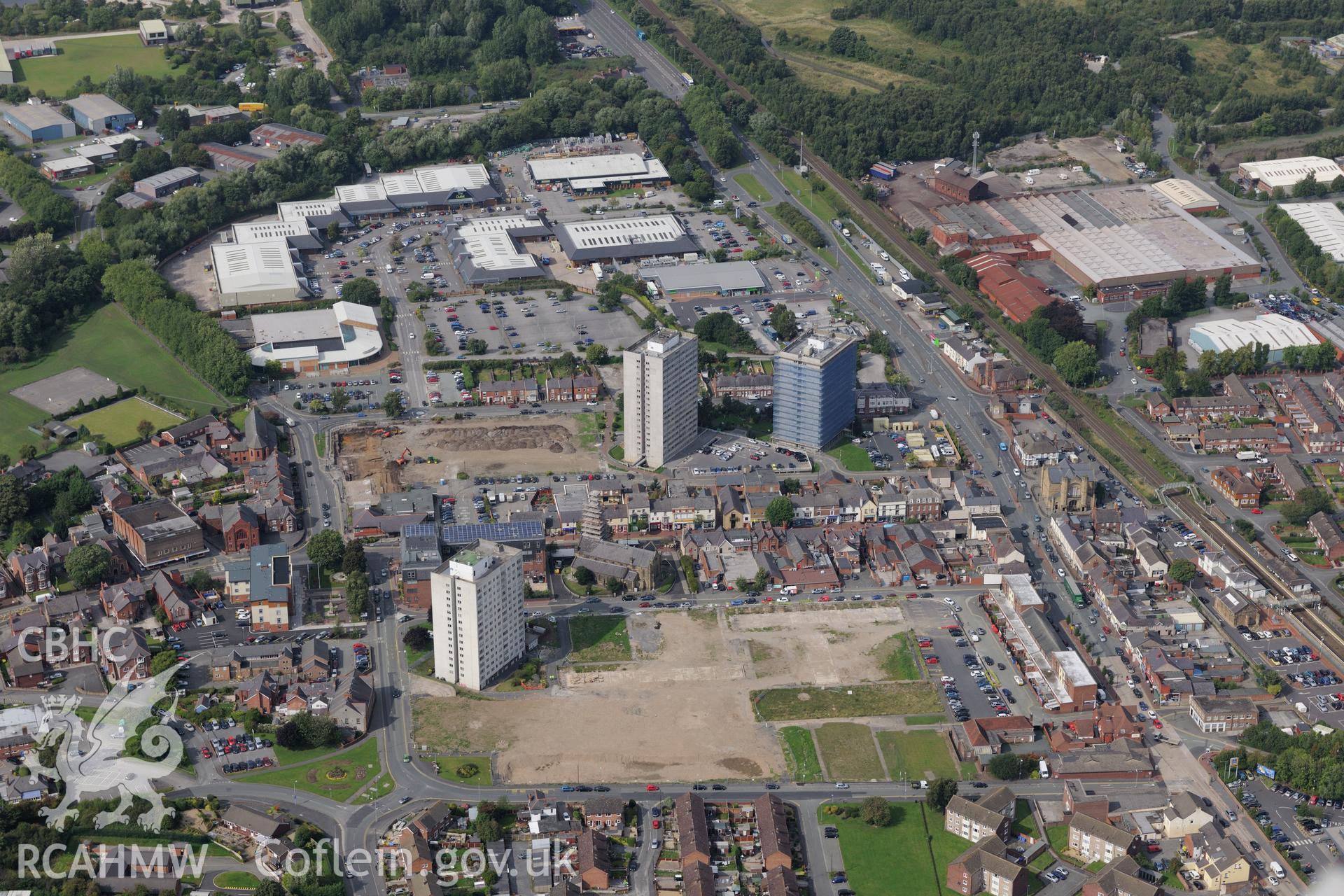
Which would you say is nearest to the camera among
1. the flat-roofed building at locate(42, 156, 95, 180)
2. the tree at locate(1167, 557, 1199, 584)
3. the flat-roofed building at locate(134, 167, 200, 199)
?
the tree at locate(1167, 557, 1199, 584)

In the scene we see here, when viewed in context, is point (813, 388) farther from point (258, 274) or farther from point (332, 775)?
point (258, 274)

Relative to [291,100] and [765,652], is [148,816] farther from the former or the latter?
[291,100]

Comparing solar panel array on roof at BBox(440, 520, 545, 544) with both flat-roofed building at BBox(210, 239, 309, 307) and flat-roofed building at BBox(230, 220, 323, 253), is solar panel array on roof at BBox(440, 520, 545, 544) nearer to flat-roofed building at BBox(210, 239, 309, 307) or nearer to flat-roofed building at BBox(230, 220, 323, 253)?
flat-roofed building at BBox(210, 239, 309, 307)

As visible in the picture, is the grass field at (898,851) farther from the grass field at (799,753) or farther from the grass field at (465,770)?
the grass field at (465,770)

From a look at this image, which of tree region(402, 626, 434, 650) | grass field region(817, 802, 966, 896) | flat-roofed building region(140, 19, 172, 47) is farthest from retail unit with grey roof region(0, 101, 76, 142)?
grass field region(817, 802, 966, 896)

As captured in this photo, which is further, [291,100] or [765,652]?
[291,100]

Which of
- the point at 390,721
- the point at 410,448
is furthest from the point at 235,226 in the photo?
the point at 390,721
